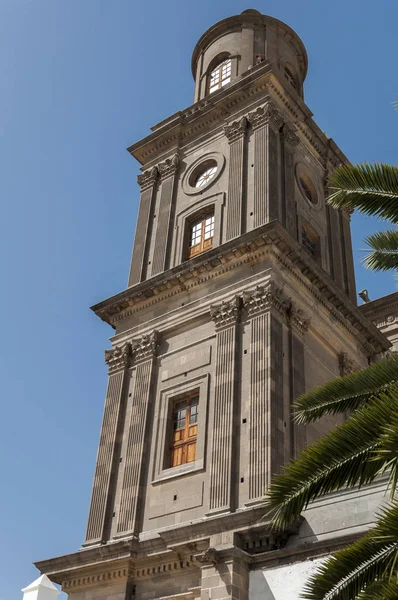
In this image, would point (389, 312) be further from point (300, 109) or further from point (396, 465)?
point (396, 465)

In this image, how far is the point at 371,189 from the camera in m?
13.4

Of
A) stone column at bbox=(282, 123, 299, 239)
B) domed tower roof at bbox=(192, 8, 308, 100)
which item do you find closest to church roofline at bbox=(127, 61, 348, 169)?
stone column at bbox=(282, 123, 299, 239)

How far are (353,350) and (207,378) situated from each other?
670cm

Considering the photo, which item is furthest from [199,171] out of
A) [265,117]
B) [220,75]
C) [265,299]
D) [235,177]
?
[265,299]

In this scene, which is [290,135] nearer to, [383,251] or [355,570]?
[383,251]

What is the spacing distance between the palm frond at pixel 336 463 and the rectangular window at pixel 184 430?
10927 mm

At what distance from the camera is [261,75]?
96.4ft

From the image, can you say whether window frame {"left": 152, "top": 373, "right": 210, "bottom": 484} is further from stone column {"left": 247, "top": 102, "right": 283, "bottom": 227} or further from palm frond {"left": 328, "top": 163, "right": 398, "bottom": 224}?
palm frond {"left": 328, "top": 163, "right": 398, "bottom": 224}

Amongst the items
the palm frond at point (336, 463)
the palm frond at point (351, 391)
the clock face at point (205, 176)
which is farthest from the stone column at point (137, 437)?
the palm frond at point (336, 463)

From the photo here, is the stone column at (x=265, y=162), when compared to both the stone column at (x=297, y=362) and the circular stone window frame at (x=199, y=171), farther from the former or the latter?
the stone column at (x=297, y=362)

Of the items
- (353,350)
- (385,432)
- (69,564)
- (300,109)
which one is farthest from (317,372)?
(385,432)

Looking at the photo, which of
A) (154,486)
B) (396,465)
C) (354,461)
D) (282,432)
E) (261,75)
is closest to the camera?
(396,465)

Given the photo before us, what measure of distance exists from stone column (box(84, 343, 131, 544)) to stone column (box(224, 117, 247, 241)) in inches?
213

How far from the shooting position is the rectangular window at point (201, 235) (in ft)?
89.4
